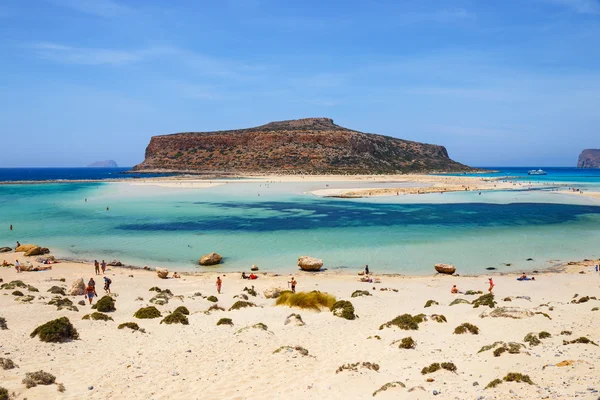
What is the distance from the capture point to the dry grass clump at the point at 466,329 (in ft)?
40.3

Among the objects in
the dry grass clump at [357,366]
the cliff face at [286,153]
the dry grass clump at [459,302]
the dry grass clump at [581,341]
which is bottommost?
the dry grass clump at [459,302]

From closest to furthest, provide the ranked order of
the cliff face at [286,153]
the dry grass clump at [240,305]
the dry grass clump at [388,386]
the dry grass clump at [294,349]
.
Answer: the dry grass clump at [388,386] → the dry grass clump at [294,349] → the dry grass clump at [240,305] → the cliff face at [286,153]

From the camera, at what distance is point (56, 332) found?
11.5 meters

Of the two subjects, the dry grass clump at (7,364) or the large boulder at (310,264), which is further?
the large boulder at (310,264)

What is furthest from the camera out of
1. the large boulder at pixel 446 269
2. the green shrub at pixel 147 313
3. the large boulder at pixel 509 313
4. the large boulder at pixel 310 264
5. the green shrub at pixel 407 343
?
the large boulder at pixel 310 264

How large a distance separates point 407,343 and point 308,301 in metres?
5.26

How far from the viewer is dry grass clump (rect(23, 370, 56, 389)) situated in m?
8.55

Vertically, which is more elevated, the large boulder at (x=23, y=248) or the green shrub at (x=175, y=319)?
the large boulder at (x=23, y=248)

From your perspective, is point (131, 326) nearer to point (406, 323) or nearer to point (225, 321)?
point (225, 321)

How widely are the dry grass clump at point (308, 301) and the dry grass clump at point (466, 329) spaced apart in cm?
517

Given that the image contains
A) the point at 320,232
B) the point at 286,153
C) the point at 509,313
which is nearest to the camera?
the point at 509,313

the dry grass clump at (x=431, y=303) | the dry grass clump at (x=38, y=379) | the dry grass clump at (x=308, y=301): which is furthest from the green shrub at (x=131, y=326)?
the dry grass clump at (x=431, y=303)

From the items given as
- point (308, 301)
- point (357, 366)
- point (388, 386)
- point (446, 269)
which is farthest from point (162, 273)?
point (388, 386)

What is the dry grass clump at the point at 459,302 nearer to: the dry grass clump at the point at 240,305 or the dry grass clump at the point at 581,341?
the dry grass clump at the point at 581,341
